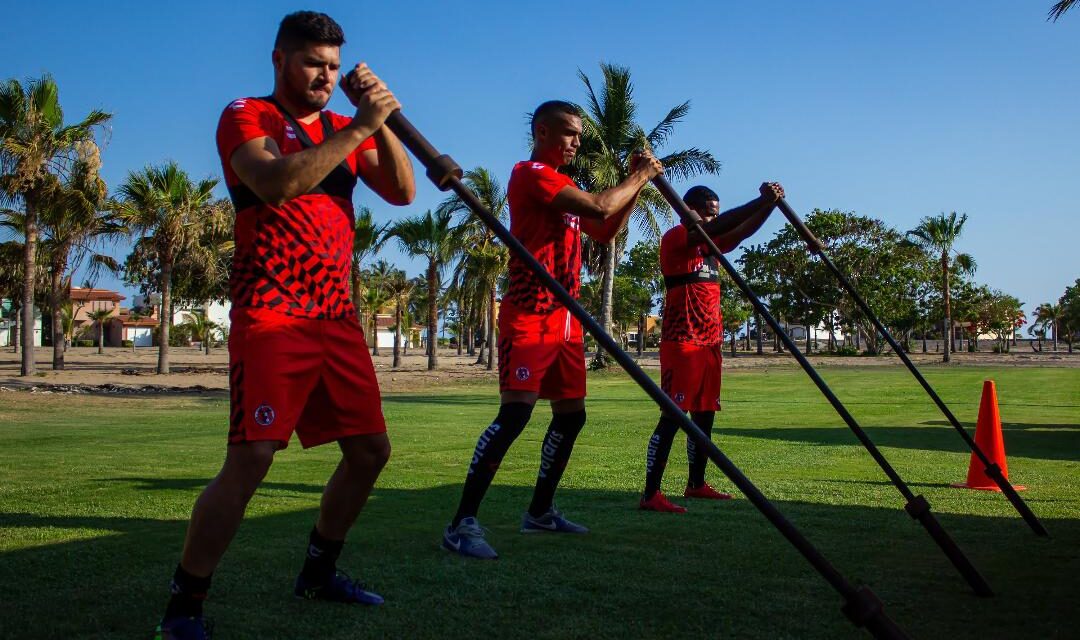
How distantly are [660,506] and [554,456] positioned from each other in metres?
1.09

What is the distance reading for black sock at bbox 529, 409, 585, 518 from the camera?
17.5 ft

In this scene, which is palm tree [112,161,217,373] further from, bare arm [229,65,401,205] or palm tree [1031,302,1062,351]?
palm tree [1031,302,1062,351]

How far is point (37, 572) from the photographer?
4.12 metres

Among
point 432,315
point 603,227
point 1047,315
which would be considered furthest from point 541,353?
point 1047,315

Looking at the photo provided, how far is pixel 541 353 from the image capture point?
5133 millimetres

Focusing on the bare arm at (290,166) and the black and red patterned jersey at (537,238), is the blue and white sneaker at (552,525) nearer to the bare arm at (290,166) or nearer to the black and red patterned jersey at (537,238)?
the black and red patterned jersey at (537,238)

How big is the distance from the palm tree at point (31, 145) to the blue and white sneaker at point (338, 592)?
2805 centimetres

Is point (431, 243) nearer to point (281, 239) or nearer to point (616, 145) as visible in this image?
point (616, 145)

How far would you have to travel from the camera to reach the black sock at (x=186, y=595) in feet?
10.1

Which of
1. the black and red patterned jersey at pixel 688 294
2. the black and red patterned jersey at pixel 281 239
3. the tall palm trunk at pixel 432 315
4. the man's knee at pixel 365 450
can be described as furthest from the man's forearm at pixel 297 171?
the tall palm trunk at pixel 432 315

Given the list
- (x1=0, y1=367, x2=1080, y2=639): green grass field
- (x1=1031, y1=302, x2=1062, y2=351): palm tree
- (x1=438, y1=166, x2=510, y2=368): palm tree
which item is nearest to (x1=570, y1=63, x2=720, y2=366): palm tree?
(x1=438, y1=166, x2=510, y2=368): palm tree

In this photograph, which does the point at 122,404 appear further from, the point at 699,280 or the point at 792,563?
the point at 792,563

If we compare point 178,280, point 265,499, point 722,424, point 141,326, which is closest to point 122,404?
point 722,424

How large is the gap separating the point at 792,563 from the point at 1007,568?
104cm
